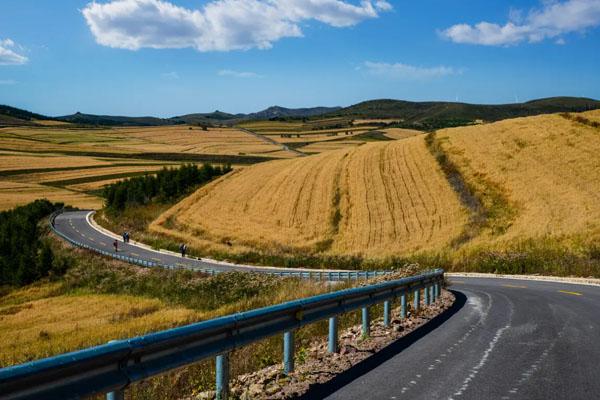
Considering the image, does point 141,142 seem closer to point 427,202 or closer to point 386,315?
point 427,202

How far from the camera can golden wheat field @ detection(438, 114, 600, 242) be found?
126 ft

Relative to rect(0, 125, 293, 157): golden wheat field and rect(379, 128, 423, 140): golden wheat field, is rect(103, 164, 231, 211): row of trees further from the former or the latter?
rect(379, 128, 423, 140): golden wheat field

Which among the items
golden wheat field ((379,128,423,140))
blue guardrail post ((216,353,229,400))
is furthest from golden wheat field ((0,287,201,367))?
golden wheat field ((379,128,423,140))

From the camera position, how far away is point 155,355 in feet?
19.2

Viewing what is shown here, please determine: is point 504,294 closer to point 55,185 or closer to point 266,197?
point 266,197

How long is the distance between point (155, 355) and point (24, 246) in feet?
193

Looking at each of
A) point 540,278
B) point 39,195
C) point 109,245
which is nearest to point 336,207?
point 109,245

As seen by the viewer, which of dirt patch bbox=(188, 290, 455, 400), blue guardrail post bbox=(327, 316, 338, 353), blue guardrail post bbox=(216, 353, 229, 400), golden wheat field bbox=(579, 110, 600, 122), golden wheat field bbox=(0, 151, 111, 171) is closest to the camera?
blue guardrail post bbox=(216, 353, 229, 400)

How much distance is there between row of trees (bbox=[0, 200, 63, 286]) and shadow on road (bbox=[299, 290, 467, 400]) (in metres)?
43.6

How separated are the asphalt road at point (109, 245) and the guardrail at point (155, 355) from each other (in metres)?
30.6

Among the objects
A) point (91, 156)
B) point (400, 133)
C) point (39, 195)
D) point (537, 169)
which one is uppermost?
point (400, 133)

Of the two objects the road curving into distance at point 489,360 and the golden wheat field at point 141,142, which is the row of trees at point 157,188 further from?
the road curving into distance at point 489,360

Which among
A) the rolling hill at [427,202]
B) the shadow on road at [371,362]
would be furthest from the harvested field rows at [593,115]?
the shadow on road at [371,362]

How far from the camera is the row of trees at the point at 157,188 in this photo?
82.2m
